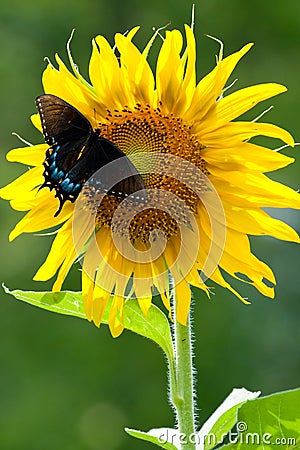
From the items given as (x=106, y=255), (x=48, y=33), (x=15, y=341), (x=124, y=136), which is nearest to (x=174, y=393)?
(x=106, y=255)

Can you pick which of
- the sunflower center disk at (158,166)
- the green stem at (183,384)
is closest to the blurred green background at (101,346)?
the sunflower center disk at (158,166)

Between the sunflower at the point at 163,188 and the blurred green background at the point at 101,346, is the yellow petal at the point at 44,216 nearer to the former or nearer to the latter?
the sunflower at the point at 163,188

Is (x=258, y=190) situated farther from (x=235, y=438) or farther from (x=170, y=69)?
(x=235, y=438)

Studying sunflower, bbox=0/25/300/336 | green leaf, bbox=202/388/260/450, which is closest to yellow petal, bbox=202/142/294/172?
sunflower, bbox=0/25/300/336

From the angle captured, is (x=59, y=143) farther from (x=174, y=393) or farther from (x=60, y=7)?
(x=60, y=7)

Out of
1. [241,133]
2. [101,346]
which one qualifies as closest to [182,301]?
[241,133]

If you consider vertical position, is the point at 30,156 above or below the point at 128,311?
above
